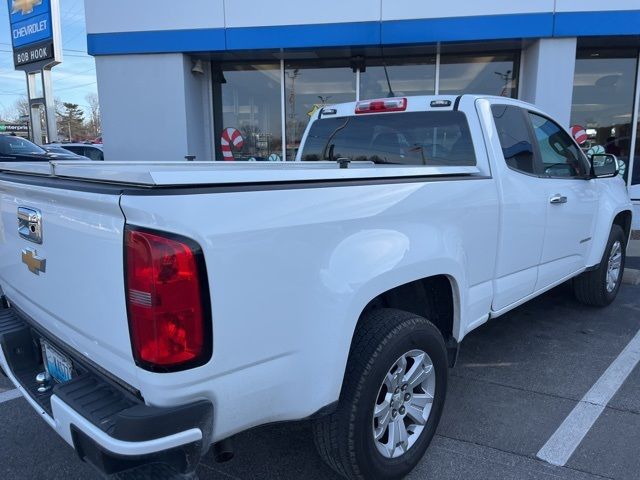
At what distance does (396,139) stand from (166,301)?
8.36ft

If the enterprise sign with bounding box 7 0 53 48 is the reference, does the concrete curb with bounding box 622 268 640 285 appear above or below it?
below

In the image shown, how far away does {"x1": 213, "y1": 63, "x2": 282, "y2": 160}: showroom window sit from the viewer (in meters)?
10.4

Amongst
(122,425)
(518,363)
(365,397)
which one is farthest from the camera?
(518,363)

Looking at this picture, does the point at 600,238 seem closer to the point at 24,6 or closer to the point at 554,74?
the point at 554,74

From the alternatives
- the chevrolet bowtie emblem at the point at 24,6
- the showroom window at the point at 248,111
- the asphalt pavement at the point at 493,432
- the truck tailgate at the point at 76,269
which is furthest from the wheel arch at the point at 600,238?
the chevrolet bowtie emblem at the point at 24,6

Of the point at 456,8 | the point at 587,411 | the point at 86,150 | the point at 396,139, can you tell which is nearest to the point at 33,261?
the point at 396,139

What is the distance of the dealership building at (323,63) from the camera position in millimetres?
8359

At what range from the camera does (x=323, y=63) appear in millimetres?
10047

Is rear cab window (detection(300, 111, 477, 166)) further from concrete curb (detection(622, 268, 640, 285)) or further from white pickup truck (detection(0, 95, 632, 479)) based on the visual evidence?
concrete curb (detection(622, 268, 640, 285))

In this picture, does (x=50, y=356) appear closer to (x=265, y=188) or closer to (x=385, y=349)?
(x=265, y=188)

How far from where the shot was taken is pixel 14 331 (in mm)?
2494

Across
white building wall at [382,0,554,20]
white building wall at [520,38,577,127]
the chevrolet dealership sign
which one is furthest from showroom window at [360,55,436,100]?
the chevrolet dealership sign

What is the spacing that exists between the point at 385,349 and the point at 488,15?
7702 millimetres

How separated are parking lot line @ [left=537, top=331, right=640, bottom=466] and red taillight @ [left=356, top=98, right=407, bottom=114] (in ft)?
7.61
